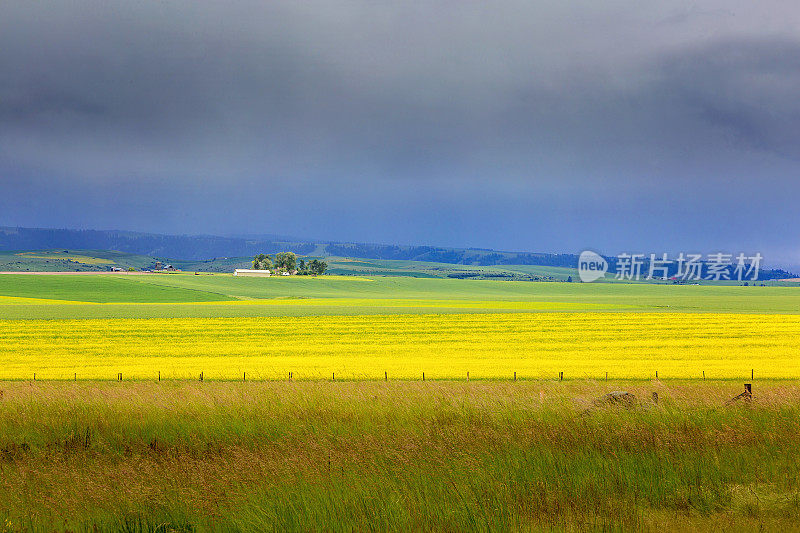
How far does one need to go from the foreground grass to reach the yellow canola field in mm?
12485

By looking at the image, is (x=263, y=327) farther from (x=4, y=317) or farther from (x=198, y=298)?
(x=198, y=298)

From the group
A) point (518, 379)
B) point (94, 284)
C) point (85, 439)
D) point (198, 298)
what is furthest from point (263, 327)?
point (94, 284)

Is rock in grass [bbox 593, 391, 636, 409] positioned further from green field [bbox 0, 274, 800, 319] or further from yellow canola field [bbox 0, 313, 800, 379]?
green field [bbox 0, 274, 800, 319]

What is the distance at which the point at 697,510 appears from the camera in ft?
25.8

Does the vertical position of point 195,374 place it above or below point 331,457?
below

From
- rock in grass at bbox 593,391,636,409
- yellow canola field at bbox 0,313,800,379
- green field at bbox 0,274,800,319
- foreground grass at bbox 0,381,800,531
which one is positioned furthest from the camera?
green field at bbox 0,274,800,319

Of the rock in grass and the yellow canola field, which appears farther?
the yellow canola field

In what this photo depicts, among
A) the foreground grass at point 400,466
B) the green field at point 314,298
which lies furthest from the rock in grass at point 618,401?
the green field at point 314,298

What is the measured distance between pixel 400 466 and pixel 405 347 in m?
27.4

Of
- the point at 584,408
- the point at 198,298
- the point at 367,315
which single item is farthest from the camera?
the point at 198,298

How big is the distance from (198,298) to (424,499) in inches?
3960

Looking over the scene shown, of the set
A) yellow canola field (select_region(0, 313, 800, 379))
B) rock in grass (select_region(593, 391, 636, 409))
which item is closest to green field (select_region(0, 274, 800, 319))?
yellow canola field (select_region(0, 313, 800, 379))

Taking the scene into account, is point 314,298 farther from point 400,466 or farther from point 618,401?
point 400,466

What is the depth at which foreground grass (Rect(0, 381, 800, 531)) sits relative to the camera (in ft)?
25.2
